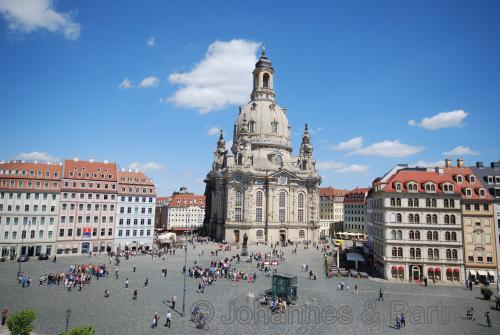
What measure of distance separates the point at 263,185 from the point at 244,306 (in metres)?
57.7

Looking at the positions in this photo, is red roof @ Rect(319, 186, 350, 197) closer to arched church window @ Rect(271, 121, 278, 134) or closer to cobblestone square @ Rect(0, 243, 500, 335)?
arched church window @ Rect(271, 121, 278, 134)

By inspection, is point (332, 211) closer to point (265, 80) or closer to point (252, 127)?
point (252, 127)

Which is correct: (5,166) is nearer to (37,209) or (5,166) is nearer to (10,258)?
(37,209)

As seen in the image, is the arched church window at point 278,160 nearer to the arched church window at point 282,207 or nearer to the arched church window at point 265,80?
the arched church window at point 282,207

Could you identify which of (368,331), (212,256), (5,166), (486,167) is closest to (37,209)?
(5,166)

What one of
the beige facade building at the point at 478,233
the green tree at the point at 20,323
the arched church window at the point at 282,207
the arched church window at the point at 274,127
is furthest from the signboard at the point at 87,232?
the beige facade building at the point at 478,233

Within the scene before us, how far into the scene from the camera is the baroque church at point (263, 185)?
291 ft

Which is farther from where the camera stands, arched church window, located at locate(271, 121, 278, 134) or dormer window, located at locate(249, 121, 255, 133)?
arched church window, located at locate(271, 121, 278, 134)

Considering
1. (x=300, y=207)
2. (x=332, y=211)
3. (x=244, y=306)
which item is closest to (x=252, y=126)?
(x=300, y=207)

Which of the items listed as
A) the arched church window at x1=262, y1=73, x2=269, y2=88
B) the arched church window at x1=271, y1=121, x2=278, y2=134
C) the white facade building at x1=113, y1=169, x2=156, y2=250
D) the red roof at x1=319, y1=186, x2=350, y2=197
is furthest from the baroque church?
the red roof at x1=319, y1=186, x2=350, y2=197

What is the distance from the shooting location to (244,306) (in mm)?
34375

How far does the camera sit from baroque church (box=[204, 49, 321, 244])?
88.7m

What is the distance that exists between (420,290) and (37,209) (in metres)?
58.9

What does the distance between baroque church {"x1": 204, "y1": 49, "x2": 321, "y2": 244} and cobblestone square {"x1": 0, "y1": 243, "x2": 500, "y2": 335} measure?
39.8m
